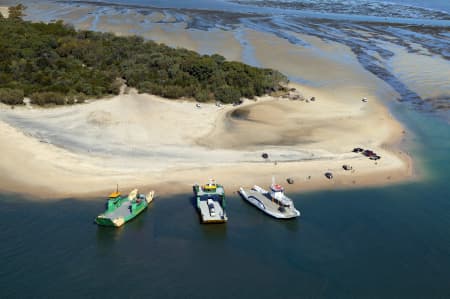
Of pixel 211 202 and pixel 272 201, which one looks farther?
pixel 272 201

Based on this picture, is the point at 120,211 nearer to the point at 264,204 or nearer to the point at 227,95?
the point at 264,204

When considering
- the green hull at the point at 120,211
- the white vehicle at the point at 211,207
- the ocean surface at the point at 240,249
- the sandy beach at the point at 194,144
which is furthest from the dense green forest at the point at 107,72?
the white vehicle at the point at 211,207

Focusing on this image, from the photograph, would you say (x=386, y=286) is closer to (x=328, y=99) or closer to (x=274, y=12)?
(x=328, y=99)

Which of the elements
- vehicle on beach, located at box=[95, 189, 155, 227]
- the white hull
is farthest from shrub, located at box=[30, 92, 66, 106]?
the white hull

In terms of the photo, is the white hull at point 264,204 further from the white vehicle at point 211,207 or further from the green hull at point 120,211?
the green hull at point 120,211

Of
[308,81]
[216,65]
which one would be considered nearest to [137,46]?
[216,65]

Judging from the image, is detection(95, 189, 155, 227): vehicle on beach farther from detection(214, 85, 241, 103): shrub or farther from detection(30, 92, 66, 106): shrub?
detection(214, 85, 241, 103): shrub

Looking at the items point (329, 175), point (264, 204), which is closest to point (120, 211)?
point (264, 204)
